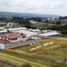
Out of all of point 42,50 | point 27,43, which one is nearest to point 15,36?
point 27,43

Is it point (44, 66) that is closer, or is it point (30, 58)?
point (44, 66)

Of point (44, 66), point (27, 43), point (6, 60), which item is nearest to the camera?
point (44, 66)

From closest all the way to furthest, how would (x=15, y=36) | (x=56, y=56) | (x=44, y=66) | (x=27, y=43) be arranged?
(x=44, y=66), (x=56, y=56), (x=27, y=43), (x=15, y=36)

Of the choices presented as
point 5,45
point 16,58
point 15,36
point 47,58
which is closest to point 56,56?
point 47,58

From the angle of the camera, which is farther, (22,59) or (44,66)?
(22,59)

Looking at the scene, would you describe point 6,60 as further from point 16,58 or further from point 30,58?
point 30,58

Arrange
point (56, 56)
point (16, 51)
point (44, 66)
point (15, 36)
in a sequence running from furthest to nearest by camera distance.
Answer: point (15, 36) → point (16, 51) → point (56, 56) → point (44, 66)

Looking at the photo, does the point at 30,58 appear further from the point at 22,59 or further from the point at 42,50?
the point at 42,50

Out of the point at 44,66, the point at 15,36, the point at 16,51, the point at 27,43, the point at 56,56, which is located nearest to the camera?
the point at 44,66

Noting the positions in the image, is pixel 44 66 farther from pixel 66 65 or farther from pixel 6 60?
pixel 6 60
